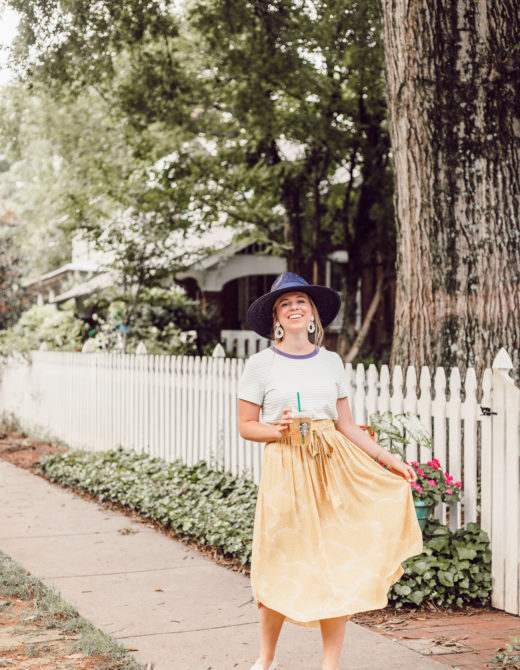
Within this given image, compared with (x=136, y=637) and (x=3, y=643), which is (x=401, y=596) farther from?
(x=3, y=643)

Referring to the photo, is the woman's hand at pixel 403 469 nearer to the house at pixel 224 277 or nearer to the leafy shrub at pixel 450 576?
the leafy shrub at pixel 450 576

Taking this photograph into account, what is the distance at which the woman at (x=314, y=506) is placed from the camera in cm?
386

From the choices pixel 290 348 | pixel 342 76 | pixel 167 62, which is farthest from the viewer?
pixel 342 76

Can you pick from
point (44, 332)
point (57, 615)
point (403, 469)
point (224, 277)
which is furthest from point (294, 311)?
point (44, 332)

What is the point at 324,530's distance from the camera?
155 inches

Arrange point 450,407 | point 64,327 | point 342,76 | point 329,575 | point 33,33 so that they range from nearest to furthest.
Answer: point 329,575 < point 450,407 < point 33,33 < point 342,76 < point 64,327

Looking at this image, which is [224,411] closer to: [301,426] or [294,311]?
[294,311]

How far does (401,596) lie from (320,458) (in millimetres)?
1827

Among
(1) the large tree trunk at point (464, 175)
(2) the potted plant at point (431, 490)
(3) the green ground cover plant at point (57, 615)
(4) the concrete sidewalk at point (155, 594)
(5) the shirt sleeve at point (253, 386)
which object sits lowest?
(4) the concrete sidewalk at point (155, 594)

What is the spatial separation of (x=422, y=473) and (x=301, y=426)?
83.5 inches

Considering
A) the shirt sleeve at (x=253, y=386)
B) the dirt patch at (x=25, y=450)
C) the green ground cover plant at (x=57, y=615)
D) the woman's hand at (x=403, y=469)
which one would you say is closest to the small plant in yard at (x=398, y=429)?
the woman's hand at (x=403, y=469)

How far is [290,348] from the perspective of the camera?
13.6 feet

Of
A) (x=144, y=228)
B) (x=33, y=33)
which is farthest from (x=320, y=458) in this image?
(x=144, y=228)

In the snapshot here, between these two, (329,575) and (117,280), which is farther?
(117,280)
